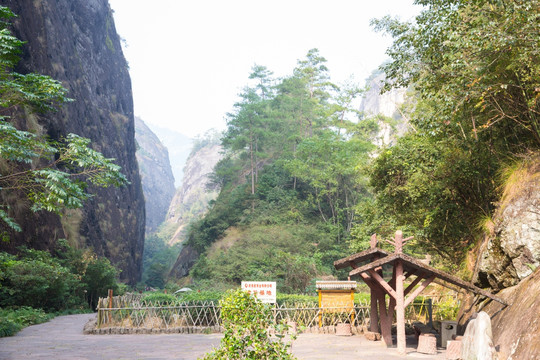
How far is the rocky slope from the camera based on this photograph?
21.6ft

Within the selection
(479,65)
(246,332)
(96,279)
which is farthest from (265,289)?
(96,279)

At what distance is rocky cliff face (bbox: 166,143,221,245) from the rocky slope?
66.8 metres

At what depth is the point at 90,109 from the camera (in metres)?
33.4

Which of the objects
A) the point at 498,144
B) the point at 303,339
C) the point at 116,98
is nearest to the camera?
the point at 498,144

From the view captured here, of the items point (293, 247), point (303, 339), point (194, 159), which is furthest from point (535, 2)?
point (194, 159)

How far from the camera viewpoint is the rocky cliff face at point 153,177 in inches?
3506

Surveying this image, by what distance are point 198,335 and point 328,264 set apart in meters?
16.1

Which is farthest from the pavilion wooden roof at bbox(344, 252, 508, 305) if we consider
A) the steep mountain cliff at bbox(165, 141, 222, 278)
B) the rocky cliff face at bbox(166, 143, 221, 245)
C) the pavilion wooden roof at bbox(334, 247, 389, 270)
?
the rocky cliff face at bbox(166, 143, 221, 245)

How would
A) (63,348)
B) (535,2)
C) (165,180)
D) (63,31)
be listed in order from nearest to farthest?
→ (535,2), (63,348), (63,31), (165,180)

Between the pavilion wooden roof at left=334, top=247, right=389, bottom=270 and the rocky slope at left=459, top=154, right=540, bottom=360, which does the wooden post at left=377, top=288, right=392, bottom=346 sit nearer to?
the pavilion wooden roof at left=334, top=247, right=389, bottom=270

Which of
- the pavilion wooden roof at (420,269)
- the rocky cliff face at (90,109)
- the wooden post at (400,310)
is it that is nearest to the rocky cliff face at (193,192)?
the rocky cliff face at (90,109)

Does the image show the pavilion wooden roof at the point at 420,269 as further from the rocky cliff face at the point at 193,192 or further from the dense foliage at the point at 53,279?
the rocky cliff face at the point at 193,192

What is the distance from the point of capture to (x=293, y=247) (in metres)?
27.7

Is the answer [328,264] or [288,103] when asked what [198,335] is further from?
[288,103]
